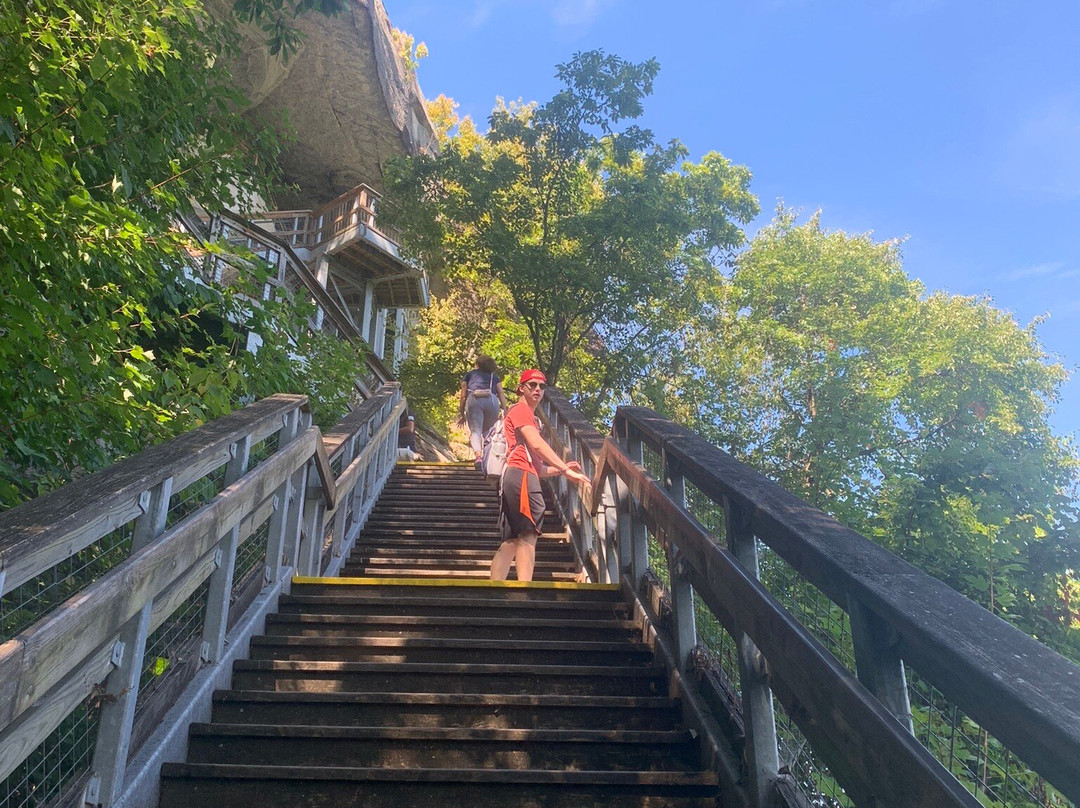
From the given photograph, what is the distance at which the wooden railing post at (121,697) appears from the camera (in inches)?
86.9

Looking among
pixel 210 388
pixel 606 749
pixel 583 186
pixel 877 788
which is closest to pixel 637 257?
pixel 583 186

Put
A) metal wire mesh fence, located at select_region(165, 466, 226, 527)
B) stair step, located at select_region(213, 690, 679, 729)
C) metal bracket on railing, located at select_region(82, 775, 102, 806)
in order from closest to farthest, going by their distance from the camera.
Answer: metal bracket on railing, located at select_region(82, 775, 102, 806) → stair step, located at select_region(213, 690, 679, 729) → metal wire mesh fence, located at select_region(165, 466, 226, 527)

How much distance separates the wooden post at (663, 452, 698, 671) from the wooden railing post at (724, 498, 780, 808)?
0.62m

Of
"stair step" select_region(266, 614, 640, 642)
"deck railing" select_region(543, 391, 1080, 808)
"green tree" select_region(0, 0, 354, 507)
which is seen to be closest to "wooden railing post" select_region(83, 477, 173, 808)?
"green tree" select_region(0, 0, 354, 507)

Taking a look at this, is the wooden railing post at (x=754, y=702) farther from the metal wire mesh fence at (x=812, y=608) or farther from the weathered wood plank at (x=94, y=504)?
the weathered wood plank at (x=94, y=504)

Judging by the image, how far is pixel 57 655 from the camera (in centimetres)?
179

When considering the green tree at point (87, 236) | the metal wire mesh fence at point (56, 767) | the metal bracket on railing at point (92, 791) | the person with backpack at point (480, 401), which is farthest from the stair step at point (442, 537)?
the metal bracket on railing at point (92, 791)

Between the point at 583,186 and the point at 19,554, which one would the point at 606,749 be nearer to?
the point at 19,554

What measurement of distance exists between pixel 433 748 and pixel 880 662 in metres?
1.73

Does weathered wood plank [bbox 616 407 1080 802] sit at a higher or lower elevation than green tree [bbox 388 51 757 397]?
lower

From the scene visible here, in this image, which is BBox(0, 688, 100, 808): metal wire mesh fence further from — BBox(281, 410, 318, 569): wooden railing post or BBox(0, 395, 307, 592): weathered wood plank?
BBox(281, 410, 318, 569): wooden railing post

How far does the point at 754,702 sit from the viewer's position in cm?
251

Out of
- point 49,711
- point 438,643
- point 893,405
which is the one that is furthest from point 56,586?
point 893,405

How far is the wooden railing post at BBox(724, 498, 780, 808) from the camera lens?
240 centimetres
